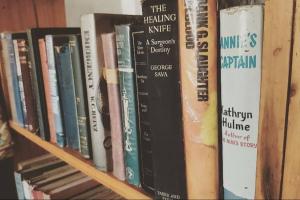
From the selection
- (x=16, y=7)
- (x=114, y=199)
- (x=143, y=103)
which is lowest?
(x=114, y=199)

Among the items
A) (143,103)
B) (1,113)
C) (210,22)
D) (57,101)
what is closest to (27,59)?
(57,101)

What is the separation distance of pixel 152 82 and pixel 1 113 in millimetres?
752

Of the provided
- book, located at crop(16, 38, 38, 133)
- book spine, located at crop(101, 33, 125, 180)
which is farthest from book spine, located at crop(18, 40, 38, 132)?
book spine, located at crop(101, 33, 125, 180)

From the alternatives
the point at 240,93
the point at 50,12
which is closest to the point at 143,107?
the point at 240,93

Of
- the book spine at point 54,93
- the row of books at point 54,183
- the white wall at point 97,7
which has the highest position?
the white wall at point 97,7

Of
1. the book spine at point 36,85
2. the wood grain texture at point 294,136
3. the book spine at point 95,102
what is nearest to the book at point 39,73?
the book spine at point 36,85

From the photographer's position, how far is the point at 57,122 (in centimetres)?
67

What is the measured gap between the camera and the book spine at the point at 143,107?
1.37 ft

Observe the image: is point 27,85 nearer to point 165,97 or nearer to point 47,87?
point 47,87

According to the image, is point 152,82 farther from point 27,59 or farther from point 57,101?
point 27,59

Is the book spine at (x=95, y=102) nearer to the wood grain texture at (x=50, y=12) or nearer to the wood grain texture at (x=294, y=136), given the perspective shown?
the wood grain texture at (x=294, y=136)

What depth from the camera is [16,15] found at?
98cm

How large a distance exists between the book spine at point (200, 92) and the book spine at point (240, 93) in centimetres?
1

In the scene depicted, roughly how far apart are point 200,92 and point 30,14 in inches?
34.7
